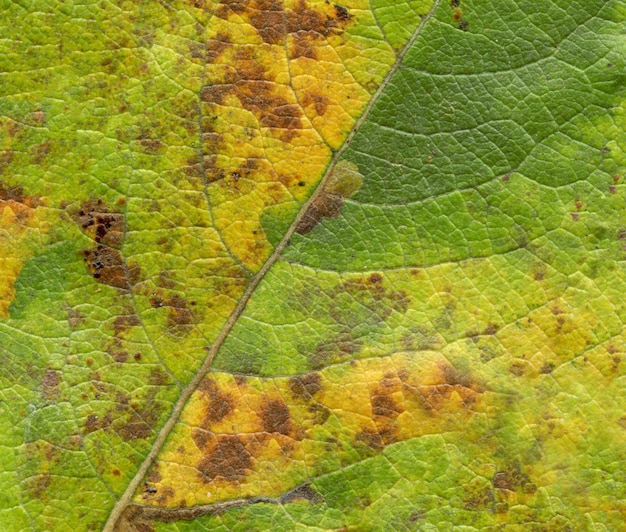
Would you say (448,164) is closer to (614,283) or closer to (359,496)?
(614,283)

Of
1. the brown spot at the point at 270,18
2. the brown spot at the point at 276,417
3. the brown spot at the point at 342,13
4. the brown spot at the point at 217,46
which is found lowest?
the brown spot at the point at 276,417

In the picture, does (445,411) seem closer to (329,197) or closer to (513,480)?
(513,480)

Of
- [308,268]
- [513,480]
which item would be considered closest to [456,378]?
[513,480]

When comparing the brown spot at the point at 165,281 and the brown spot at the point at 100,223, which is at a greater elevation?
the brown spot at the point at 100,223

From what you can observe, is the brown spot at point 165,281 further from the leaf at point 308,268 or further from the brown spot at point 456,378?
the brown spot at point 456,378

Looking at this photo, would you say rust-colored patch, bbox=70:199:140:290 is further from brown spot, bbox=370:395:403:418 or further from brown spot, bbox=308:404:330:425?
brown spot, bbox=370:395:403:418

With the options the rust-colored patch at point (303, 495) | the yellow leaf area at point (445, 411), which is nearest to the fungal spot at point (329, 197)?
the yellow leaf area at point (445, 411)
